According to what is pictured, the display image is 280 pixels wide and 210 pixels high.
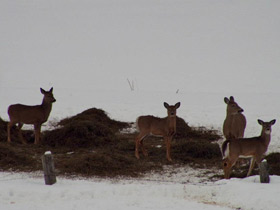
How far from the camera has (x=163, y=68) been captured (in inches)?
2849

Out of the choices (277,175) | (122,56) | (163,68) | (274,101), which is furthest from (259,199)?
(122,56)

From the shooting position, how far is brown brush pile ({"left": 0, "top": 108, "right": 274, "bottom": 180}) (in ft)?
37.6

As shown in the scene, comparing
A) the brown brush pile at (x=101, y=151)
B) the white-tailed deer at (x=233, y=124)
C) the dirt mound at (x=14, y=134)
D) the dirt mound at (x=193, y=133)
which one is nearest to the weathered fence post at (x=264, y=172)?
the brown brush pile at (x=101, y=151)

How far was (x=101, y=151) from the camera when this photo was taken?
13.4m

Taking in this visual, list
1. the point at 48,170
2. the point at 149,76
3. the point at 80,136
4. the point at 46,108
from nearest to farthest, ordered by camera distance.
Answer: the point at 48,170, the point at 80,136, the point at 46,108, the point at 149,76

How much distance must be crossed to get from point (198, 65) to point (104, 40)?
31.9 metres

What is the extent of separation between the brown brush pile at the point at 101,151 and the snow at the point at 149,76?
2.73 feet

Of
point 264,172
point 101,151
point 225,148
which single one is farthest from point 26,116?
point 264,172

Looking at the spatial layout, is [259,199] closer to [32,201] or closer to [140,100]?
[32,201]

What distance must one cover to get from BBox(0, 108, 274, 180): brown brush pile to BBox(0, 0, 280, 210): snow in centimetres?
83

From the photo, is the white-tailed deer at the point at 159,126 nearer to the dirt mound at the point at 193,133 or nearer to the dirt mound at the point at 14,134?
the dirt mound at the point at 193,133

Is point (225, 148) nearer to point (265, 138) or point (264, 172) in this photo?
point (265, 138)

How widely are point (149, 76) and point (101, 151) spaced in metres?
48.3

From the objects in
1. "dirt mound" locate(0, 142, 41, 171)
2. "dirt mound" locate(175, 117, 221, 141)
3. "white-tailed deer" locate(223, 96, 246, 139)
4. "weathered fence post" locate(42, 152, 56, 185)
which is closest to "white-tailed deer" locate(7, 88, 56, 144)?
"dirt mound" locate(0, 142, 41, 171)
